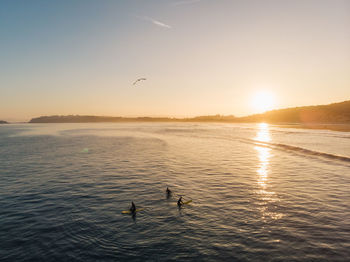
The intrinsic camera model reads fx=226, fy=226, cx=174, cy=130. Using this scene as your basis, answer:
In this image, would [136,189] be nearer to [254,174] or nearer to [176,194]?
[176,194]

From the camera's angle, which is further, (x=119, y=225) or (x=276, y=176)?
(x=276, y=176)

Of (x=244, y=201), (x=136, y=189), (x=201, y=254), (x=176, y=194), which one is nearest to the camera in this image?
(x=201, y=254)

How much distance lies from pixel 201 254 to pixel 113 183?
1684cm

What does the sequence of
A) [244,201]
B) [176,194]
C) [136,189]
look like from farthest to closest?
[136,189], [176,194], [244,201]

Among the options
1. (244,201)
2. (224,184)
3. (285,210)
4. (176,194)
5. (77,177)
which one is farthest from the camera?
(77,177)

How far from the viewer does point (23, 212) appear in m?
18.5

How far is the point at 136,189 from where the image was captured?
2427cm

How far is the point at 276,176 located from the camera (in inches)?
1188

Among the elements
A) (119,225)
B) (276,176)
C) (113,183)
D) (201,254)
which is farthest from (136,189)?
(276,176)

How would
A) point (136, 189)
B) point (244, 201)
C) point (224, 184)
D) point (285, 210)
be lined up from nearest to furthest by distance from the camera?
point (285, 210) → point (244, 201) → point (136, 189) → point (224, 184)

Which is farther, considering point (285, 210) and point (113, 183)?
point (113, 183)

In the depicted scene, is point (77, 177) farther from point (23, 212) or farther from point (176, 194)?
point (176, 194)

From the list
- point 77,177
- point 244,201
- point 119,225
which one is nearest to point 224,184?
point 244,201

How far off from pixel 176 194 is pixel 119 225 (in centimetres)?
780
